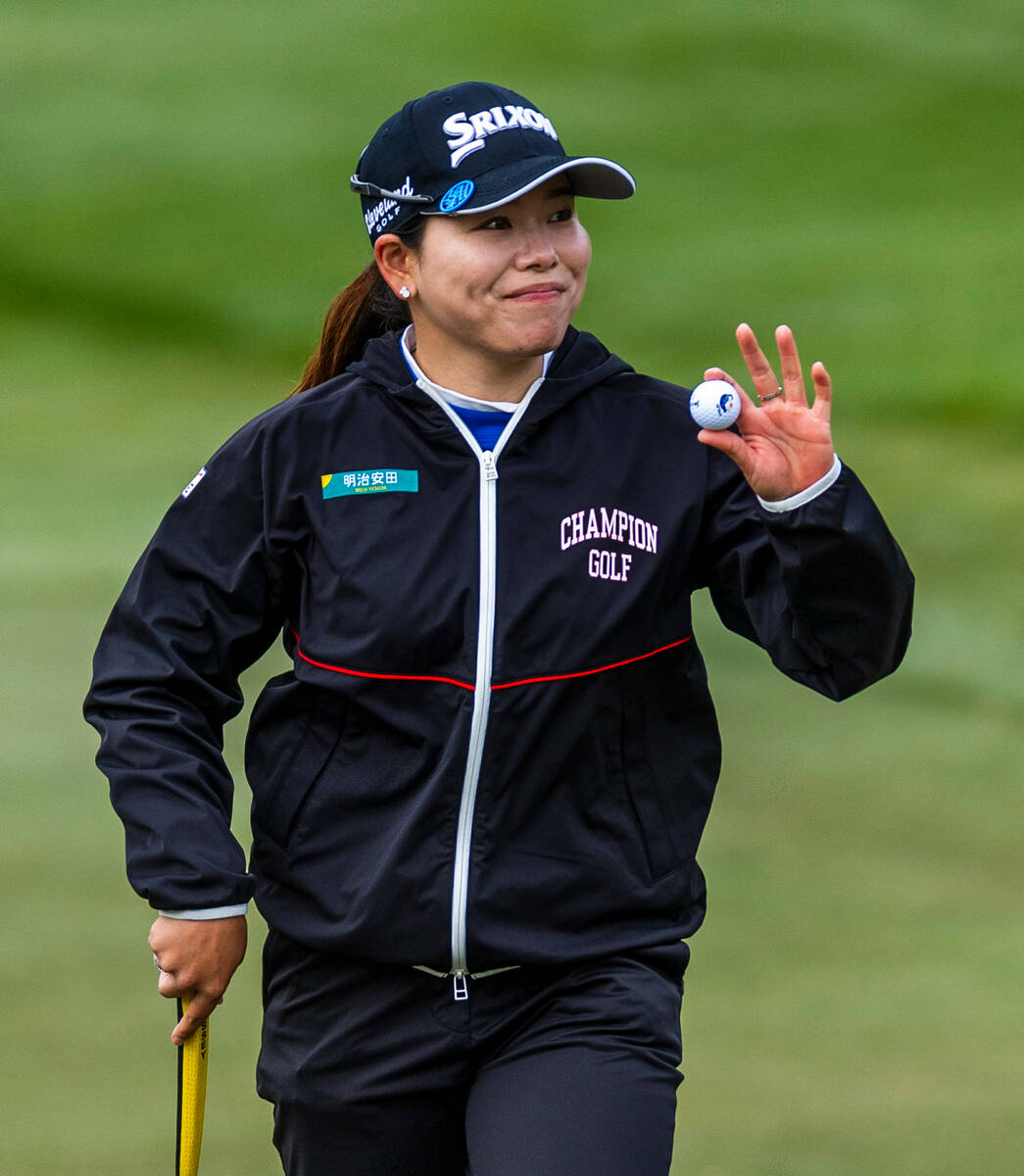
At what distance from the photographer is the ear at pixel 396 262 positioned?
8.11ft

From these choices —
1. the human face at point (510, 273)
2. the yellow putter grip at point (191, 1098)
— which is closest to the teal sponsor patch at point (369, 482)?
the human face at point (510, 273)

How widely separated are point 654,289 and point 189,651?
5294 millimetres

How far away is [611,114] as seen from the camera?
7781 millimetres

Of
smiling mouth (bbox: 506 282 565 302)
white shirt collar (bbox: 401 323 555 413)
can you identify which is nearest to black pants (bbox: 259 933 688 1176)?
white shirt collar (bbox: 401 323 555 413)

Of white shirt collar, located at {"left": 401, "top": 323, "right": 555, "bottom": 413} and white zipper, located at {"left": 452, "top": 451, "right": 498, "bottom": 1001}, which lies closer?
white zipper, located at {"left": 452, "top": 451, "right": 498, "bottom": 1001}

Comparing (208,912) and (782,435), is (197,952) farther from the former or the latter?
(782,435)

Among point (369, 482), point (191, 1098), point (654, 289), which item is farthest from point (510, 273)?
point (654, 289)

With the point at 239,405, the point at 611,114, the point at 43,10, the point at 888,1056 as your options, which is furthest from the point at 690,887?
the point at 43,10

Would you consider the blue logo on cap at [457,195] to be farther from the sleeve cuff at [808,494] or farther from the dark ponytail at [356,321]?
the sleeve cuff at [808,494]

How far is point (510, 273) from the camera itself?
7.70 ft

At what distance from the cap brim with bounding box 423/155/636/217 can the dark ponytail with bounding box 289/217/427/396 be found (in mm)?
310

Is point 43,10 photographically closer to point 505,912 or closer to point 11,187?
point 11,187

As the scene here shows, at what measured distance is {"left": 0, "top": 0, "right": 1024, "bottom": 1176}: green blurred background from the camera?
4633mm

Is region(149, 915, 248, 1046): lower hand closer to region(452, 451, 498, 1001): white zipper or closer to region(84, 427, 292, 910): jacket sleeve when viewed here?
region(84, 427, 292, 910): jacket sleeve
